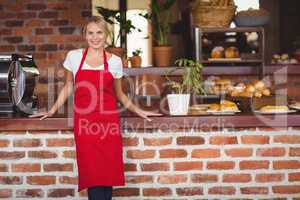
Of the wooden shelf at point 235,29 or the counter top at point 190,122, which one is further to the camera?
the wooden shelf at point 235,29

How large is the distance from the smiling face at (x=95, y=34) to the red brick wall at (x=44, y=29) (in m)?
2.43

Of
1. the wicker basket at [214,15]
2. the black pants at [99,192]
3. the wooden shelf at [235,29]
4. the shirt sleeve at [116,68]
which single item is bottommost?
the black pants at [99,192]

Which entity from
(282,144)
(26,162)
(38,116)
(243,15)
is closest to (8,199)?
(26,162)

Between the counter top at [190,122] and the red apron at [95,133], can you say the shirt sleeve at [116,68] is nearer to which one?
the red apron at [95,133]

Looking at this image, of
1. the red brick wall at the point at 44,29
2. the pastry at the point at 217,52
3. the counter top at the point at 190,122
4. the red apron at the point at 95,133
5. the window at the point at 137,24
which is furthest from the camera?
the window at the point at 137,24

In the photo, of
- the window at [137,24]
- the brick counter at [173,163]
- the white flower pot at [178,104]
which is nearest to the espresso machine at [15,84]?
the brick counter at [173,163]

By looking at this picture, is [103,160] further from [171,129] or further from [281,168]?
[281,168]

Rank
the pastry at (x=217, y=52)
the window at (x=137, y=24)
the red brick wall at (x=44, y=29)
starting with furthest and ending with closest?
1. the window at (x=137, y=24)
2. the red brick wall at (x=44, y=29)
3. the pastry at (x=217, y=52)

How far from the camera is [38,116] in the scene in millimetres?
2625

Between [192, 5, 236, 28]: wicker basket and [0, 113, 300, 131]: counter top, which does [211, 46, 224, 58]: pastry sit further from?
[0, 113, 300, 131]: counter top

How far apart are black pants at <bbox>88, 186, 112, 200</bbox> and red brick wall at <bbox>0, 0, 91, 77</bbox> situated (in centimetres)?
260

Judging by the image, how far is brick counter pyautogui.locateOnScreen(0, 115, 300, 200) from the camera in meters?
2.60

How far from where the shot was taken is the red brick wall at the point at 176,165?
102 inches

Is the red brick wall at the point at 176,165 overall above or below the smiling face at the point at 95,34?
below
